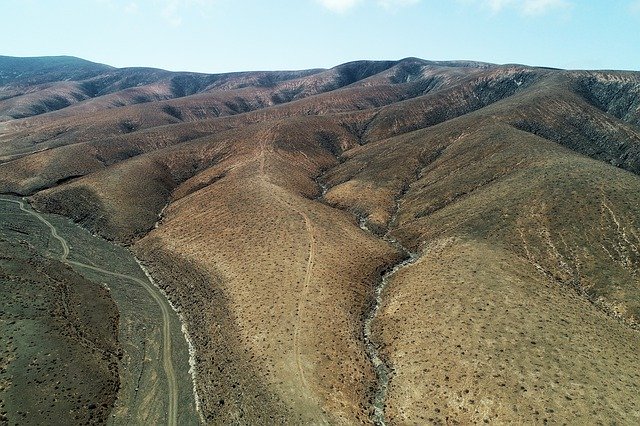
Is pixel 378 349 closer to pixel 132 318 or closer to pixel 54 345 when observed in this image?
pixel 132 318

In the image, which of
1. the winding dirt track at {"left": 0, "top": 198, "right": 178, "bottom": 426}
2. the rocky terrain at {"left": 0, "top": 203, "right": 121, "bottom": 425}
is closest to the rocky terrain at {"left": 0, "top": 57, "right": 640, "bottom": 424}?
the winding dirt track at {"left": 0, "top": 198, "right": 178, "bottom": 426}

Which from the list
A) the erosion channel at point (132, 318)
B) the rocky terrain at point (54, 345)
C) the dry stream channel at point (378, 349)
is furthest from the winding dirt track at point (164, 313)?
the dry stream channel at point (378, 349)

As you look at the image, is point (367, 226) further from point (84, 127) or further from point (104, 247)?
point (84, 127)

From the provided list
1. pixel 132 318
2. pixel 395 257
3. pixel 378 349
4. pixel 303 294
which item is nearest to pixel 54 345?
pixel 132 318

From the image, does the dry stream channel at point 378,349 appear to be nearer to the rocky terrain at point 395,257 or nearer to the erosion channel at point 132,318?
the rocky terrain at point 395,257

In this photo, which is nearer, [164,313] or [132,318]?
[132,318]

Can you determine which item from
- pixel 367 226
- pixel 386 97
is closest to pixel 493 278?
pixel 367 226

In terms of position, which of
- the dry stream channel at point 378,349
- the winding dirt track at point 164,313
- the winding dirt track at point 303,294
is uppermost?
the winding dirt track at point 303,294

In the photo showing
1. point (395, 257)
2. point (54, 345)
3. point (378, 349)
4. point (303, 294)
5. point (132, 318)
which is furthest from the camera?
point (395, 257)
